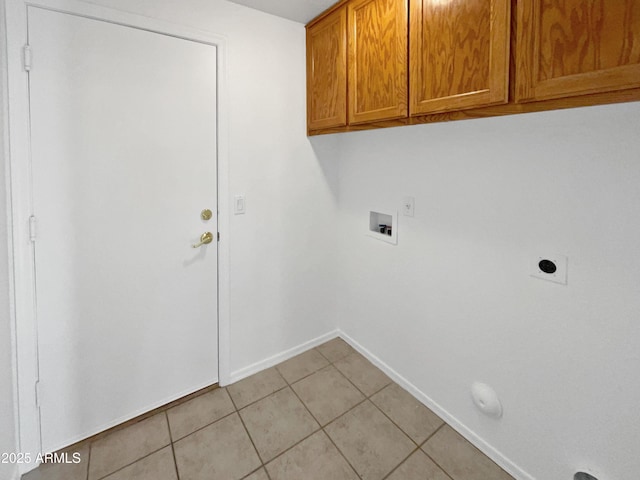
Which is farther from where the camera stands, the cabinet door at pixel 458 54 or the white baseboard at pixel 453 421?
the white baseboard at pixel 453 421

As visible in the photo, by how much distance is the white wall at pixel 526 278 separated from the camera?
1.05 m

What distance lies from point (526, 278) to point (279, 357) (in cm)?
162

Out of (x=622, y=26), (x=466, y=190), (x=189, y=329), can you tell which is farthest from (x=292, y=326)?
(x=622, y=26)

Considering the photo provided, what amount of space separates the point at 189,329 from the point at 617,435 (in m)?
1.96

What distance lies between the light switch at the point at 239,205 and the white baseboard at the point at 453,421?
1.31 metres

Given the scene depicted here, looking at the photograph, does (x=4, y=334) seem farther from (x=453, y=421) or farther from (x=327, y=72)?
(x=453, y=421)

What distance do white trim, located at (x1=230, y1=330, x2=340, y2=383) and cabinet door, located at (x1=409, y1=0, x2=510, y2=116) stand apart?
1.75 meters

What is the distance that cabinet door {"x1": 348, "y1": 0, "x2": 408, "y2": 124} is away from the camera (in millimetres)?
1365

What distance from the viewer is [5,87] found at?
1222 mm

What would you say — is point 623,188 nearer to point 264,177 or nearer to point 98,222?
point 264,177

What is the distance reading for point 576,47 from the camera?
867 millimetres

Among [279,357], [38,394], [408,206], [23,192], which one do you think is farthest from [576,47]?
[38,394]

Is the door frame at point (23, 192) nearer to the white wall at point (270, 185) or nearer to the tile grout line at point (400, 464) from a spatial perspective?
the white wall at point (270, 185)

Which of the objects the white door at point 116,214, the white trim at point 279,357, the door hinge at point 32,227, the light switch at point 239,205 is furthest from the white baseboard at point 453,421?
the door hinge at point 32,227
